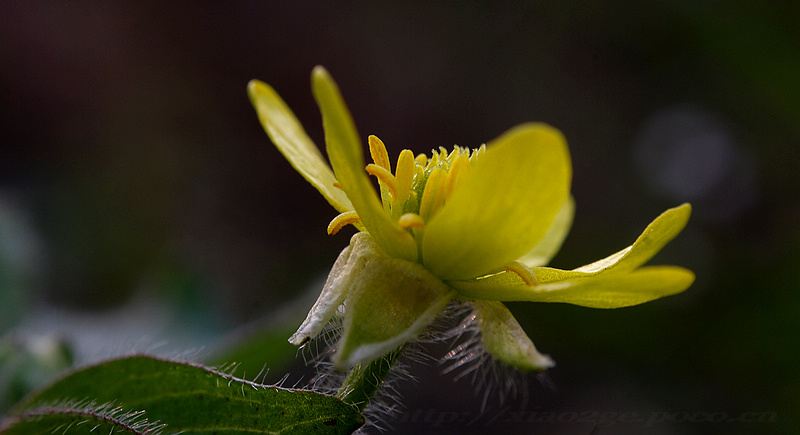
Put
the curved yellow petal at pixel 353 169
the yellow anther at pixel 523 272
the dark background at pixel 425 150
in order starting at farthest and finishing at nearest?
the dark background at pixel 425 150 → the yellow anther at pixel 523 272 → the curved yellow petal at pixel 353 169

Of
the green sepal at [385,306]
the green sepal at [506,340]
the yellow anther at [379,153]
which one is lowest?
the green sepal at [506,340]

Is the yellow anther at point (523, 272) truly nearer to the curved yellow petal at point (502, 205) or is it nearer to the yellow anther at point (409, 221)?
the curved yellow petal at point (502, 205)

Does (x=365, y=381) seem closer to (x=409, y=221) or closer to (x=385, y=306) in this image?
(x=385, y=306)

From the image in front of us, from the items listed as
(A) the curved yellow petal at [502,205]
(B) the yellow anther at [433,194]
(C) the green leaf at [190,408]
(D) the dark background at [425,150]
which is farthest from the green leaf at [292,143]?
(D) the dark background at [425,150]

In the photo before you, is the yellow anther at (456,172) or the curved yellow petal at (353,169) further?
the yellow anther at (456,172)

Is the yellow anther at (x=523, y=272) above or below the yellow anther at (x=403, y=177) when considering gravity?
below

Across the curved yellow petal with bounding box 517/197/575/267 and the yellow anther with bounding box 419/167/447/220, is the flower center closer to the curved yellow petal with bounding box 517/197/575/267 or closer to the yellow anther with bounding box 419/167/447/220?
the yellow anther with bounding box 419/167/447/220
